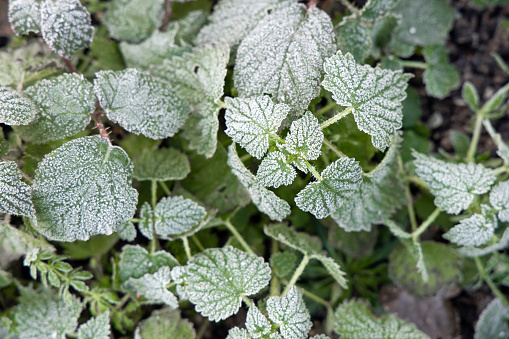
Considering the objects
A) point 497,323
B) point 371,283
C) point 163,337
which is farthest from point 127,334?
point 497,323

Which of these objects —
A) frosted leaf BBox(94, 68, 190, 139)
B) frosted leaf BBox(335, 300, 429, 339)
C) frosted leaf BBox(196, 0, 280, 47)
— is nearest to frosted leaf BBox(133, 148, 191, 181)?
frosted leaf BBox(94, 68, 190, 139)

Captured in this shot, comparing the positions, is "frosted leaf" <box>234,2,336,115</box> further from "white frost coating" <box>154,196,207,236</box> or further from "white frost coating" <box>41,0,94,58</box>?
"white frost coating" <box>41,0,94,58</box>

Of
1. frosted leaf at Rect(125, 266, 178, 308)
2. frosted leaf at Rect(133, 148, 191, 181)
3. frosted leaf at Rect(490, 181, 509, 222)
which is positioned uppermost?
frosted leaf at Rect(490, 181, 509, 222)

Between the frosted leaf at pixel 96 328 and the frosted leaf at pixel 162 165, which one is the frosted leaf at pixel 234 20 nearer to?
the frosted leaf at pixel 162 165

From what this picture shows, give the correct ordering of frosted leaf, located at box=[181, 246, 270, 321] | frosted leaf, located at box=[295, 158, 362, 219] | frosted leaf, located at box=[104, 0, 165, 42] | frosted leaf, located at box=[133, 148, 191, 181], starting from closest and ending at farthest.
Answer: frosted leaf, located at box=[295, 158, 362, 219] → frosted leaf, located at box=[181, 246, 270, 321] → frosted leaf, located at box=[133, 148, 191, 181] → frosted leaf, located at box=[104, 0, 165, 42]

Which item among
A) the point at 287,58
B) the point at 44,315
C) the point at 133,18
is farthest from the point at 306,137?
the point at 44,315

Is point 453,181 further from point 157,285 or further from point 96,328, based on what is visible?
point 96,328
